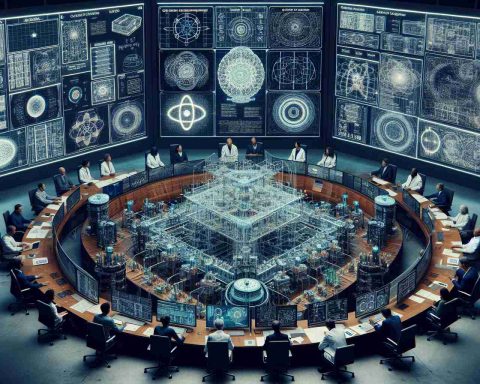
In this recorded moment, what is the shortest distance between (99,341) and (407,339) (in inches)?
204

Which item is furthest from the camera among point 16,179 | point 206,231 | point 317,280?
point 16,179

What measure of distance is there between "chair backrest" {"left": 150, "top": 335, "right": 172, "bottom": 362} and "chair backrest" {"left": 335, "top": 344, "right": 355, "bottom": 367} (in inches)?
108

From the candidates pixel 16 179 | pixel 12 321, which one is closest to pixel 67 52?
pixel 16 179

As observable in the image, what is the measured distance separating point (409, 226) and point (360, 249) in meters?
1.83

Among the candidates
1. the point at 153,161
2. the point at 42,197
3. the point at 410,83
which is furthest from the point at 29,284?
the point at 410,83

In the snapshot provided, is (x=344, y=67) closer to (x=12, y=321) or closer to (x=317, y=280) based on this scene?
(x=317, y=280)

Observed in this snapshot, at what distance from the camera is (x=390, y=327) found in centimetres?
1434

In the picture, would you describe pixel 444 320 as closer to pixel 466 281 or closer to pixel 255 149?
pixel 466 281

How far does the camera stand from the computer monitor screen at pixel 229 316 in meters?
14.5

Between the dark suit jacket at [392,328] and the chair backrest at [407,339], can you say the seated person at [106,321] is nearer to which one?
the dark suit jacket at [392,328]

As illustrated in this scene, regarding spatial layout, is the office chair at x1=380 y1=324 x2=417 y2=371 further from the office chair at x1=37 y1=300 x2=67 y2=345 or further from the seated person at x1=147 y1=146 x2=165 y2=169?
the seated person at x1=147 y1=146 x2=165 y2=169

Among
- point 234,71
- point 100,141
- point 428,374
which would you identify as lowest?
point 428,374

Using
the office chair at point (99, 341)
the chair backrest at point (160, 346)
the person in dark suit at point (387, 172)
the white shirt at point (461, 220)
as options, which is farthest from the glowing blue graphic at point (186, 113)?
the chair backrest at point (160, 346)

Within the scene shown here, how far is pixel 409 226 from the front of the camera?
1981 cm
